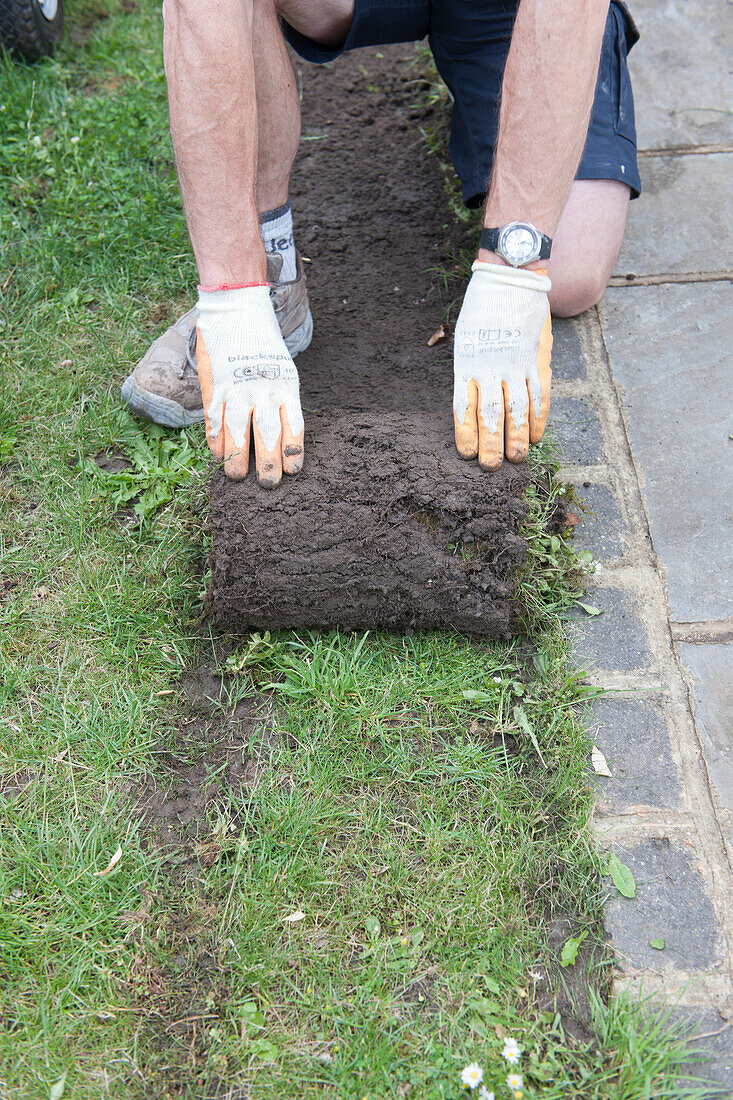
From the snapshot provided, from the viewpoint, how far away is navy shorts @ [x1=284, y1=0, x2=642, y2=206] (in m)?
2.54

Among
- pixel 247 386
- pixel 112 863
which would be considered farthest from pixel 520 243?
pixel 112 863

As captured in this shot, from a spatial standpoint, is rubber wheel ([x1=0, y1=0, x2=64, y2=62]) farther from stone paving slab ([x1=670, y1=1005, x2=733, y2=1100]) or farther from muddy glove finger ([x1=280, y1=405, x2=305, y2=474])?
stone paving slab ([x1=670, y1=1005, x2=733, y2=1100])

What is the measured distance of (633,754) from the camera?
1.81 m

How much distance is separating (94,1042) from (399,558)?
1077 mm

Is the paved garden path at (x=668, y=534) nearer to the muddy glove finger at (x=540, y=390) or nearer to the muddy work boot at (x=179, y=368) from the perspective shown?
the muddy glove finger at (x=540, y=390)

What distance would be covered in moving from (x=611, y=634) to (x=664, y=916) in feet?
2.10

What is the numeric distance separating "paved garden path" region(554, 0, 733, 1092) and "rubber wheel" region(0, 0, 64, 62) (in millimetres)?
2394

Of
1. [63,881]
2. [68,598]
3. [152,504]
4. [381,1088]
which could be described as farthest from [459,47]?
[381,1088]

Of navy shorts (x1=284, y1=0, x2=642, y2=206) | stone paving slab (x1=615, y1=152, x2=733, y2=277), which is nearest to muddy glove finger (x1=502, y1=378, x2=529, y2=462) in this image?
navy shorts (x1=284, y1=0, x2=642, y2=206)

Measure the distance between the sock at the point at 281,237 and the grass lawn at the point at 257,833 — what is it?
561 mm

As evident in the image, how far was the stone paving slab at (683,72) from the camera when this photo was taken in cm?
318

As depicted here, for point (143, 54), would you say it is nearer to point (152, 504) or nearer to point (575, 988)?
point (152, 504)

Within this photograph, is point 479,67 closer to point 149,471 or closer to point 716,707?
point 149,471

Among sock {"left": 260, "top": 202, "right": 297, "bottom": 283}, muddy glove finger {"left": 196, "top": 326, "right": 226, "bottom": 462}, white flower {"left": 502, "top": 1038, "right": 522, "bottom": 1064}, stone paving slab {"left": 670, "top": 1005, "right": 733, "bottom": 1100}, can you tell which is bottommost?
stone paving slab {"left": 670, "top": 1005, "right": 733, "bottom": 1100}
